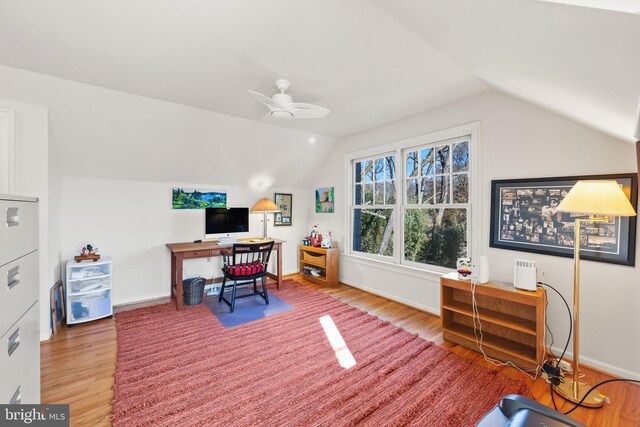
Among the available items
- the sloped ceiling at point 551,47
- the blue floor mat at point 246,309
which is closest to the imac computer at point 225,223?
the blue floor mat at point 246,309

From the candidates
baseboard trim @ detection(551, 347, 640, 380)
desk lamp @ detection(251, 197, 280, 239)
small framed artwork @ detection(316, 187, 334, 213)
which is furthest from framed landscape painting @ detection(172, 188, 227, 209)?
baseboard trim @ detection(551, 347, 640, 380)

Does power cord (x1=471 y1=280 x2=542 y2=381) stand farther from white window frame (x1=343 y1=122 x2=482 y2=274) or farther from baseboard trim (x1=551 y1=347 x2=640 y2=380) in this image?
white window frame (x1=343 y1=122 x2=482 y2=274)

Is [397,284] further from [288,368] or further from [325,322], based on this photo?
[288,368]

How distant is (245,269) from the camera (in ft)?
11.2

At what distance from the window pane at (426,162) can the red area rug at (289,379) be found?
1.93 metres

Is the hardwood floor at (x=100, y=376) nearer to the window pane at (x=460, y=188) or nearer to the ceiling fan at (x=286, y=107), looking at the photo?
the window pane at (x=460, y=188)

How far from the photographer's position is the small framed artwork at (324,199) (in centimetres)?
479

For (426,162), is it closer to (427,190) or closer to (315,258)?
(427,190)

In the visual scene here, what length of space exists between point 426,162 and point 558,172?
1.35 meters

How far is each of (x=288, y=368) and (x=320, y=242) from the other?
2.68m

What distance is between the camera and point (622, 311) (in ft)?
6.76

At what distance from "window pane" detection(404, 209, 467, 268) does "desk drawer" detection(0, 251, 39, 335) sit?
139 inches

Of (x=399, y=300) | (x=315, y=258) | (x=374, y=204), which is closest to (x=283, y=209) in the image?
(x=315, y=258)

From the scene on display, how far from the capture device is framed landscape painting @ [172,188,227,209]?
398 centimetres
